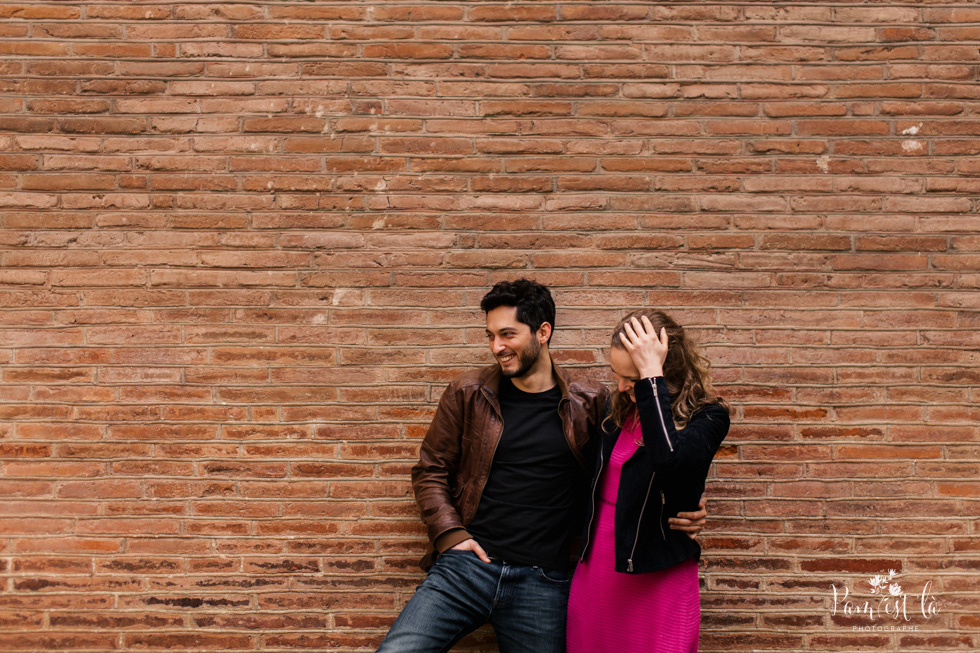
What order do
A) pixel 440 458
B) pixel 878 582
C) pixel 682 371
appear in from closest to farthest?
pixel 682 371 → pixel 440 458 → pixel 878 582

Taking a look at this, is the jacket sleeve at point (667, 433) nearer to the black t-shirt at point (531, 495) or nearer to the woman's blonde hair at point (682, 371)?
the woman's blonde hair at point (682, 371)

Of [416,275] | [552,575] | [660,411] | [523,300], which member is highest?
[416,275]

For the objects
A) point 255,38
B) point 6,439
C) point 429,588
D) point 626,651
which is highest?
point 255,38

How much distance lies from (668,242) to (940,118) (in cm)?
160

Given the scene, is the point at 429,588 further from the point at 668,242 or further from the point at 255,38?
the point at 255,38

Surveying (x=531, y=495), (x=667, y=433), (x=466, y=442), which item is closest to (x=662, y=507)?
(x=667, y=433)

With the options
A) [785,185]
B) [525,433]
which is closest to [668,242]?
[785,185]

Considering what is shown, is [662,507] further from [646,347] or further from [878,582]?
[878,582]

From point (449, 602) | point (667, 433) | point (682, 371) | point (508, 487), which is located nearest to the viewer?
point (667, 433)

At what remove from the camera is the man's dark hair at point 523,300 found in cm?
295

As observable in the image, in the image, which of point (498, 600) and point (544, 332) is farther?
point (544, 332)

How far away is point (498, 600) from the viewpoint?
288cm

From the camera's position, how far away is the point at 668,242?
3.43 m

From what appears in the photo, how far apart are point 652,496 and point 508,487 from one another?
0.71 meters
